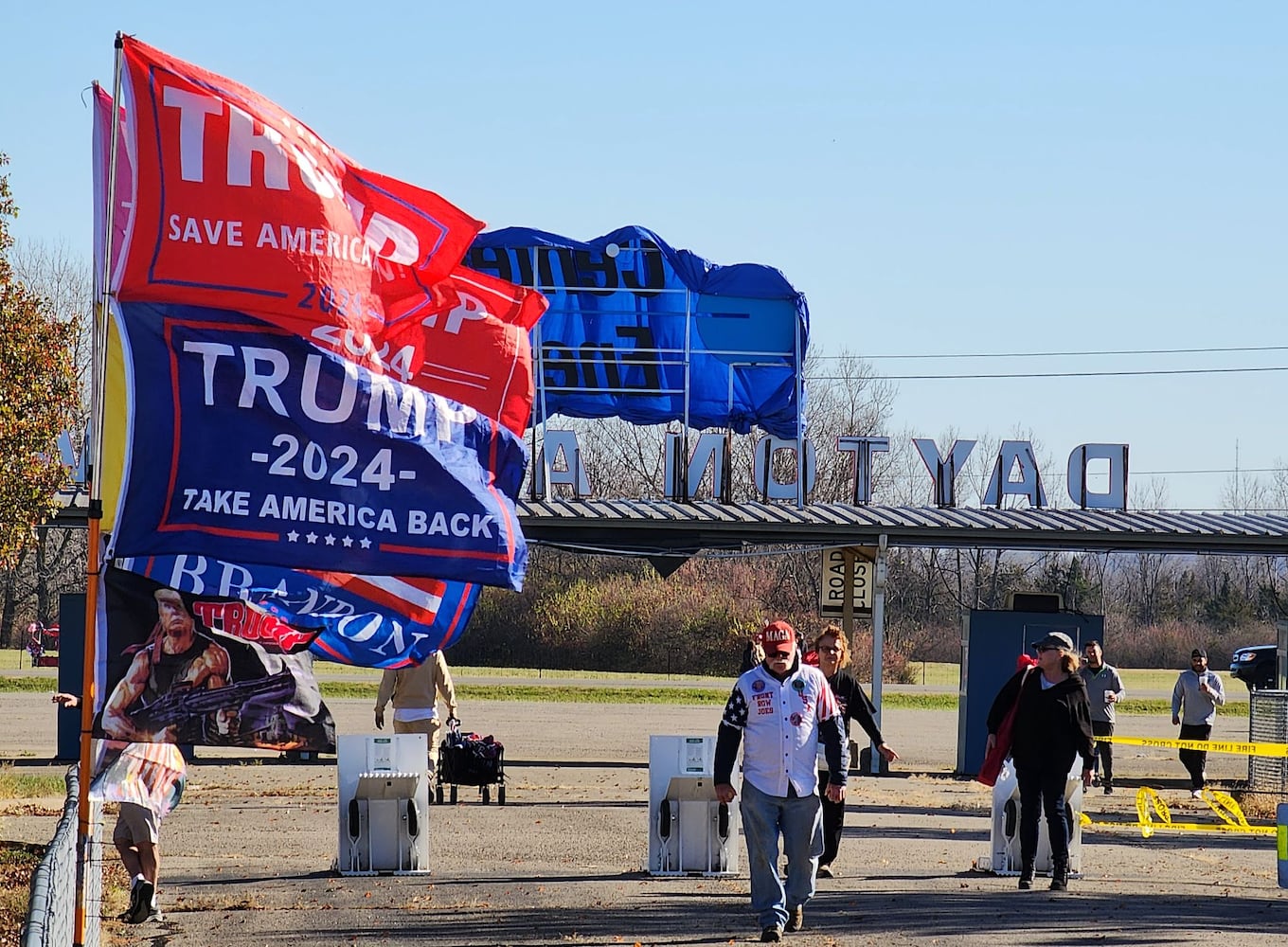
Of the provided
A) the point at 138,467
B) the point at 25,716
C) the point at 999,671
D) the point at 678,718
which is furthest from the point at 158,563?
the point at 678,718

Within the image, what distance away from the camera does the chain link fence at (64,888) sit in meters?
6.00

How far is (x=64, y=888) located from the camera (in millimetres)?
7535

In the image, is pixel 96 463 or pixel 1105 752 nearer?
pixel 96 463

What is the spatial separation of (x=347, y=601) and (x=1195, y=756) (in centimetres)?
1426

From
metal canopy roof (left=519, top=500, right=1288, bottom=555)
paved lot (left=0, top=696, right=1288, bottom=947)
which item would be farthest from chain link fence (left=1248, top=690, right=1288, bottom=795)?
metal canopy roof (left=519, top=500, right=1288, bottom=555)

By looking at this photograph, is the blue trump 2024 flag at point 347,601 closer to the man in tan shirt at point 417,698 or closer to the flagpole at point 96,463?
the flagpole at point 96,463

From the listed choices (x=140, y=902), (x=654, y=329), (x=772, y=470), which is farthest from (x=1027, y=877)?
(x=654, y=329)

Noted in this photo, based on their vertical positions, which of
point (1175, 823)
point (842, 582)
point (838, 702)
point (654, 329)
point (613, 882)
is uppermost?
point (654, 329)

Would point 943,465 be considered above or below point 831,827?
above

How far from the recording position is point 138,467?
8.17 metres

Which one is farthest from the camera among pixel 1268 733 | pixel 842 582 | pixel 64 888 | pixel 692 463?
pixel 692 463

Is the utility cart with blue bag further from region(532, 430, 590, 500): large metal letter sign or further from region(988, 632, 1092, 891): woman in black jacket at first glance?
region(532, 430, 590, 500): large metal letter sign

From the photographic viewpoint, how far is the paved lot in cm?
995

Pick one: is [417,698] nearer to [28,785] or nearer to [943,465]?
[28,785]
